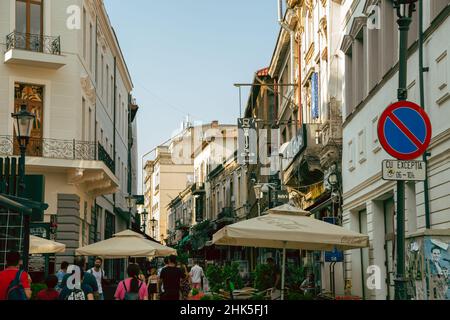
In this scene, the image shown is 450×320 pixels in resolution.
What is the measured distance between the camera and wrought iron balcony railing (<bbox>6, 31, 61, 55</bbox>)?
28.7 meters

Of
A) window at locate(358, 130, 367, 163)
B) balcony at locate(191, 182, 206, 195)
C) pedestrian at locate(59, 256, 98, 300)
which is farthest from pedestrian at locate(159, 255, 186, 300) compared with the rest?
balcony at locate(191, 182, 206, 195)

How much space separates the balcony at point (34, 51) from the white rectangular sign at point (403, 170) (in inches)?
795

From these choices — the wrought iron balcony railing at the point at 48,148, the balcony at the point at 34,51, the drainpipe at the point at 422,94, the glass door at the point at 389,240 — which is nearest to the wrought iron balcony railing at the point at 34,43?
the balcony at the point at 34,51

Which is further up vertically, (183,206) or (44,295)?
(183,206)

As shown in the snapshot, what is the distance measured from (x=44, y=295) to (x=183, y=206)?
88240 mm

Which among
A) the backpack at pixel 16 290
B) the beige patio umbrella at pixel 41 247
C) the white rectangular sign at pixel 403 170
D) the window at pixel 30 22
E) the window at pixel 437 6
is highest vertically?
the window at pixel 30 22

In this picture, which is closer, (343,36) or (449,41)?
(449,41)

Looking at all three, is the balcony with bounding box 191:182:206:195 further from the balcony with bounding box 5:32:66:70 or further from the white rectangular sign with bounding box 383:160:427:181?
the white rectangular sign with bounding box 383:160:427:181

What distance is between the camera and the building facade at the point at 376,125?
51.8 feet

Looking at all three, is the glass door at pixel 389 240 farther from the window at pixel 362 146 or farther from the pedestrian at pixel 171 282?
the pedestrian at pixel 171 282

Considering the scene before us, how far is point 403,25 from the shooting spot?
1111cm

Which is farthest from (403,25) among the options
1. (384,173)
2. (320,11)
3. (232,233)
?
(320,11)
